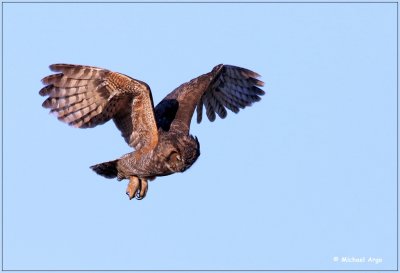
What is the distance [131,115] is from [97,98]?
2.00 ft

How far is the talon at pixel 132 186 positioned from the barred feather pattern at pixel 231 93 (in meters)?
2.70

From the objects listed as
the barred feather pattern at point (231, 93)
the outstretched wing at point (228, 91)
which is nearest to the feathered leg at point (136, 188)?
the outstretched wing at point (228, 91)

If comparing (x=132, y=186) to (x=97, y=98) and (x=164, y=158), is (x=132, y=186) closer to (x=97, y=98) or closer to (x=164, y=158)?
(x=164, y=158)

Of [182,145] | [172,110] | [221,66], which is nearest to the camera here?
[182,145]

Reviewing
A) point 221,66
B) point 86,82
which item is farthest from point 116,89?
point 221,66

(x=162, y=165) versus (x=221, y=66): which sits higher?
(x=221, y=66)

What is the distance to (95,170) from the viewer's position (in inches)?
770

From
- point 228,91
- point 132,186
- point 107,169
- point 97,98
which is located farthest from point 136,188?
point 228,91

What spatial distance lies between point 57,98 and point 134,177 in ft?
5.96

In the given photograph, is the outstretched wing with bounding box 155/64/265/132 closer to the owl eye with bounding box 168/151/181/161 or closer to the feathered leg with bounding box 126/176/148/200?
the feathered leg with bounding box 126/176/148/200

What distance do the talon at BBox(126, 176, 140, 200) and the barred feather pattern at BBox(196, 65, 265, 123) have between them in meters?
2.70

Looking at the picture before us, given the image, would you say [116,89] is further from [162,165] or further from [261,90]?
[261,90]

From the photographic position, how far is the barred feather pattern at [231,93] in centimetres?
2188

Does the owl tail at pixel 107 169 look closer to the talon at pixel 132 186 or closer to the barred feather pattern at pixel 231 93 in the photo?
the talon at pixel 132 186
